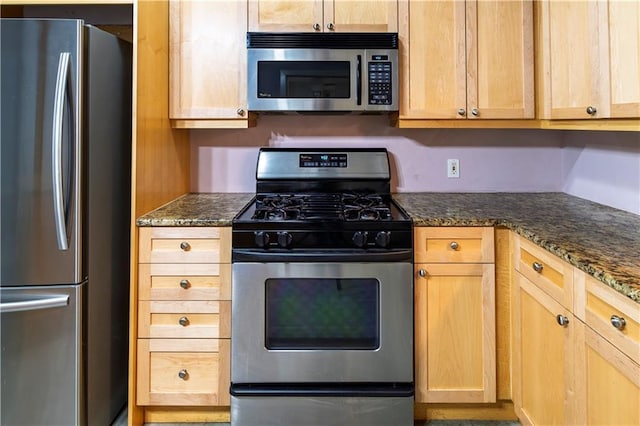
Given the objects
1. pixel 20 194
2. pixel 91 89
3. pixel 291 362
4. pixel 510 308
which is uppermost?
pixel 91 89

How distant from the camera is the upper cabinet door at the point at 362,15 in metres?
2.22

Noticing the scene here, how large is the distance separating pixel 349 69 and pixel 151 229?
1145 millimetres

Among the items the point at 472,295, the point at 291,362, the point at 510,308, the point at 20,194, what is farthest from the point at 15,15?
the point at 510,308

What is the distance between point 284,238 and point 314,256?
0.14 metres

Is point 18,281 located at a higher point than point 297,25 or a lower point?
lower

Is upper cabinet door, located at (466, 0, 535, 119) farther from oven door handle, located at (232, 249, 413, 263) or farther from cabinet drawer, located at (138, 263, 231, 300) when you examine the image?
cabinet drawer, located at (138, 263, 231, 300)

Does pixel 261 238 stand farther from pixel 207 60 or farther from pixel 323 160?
pixel 207 60

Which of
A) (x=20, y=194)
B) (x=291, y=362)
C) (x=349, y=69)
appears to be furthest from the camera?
(x=349, y=69)

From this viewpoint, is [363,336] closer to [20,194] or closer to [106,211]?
[106,211]

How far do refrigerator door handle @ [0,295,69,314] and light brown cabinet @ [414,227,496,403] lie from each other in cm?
135

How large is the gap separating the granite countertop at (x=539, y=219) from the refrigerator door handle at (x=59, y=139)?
0.28 m

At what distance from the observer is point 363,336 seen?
1.85m

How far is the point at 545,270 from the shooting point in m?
1.56

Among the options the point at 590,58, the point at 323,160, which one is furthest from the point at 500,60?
the point at 323,160
